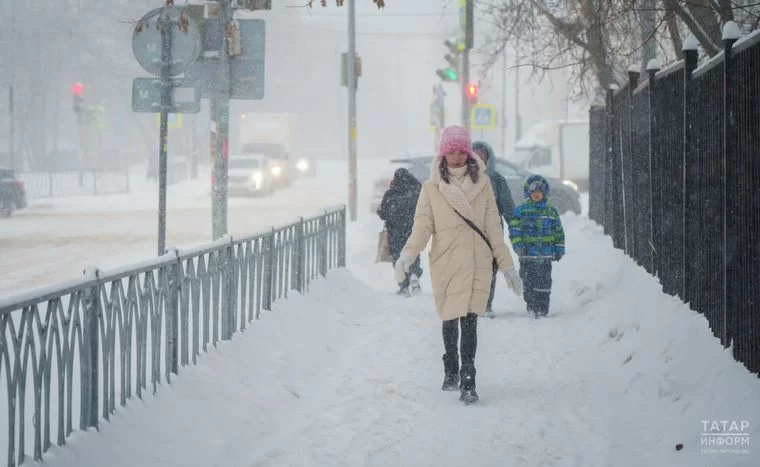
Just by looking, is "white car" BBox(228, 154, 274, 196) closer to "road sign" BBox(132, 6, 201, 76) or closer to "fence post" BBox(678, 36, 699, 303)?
"road sign" BBox(132, 6, 201, 76)

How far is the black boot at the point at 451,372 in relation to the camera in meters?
7.53

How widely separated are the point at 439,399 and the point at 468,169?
1.58 metres

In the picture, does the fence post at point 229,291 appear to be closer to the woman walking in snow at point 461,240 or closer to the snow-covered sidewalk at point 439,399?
the snow-covered sidewalk at point 439,399

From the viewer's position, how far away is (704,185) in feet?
24.1

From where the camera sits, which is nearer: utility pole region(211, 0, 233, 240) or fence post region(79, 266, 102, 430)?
fence post region(79, 266, 102, 430)

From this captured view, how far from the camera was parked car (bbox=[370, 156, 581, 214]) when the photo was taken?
2264 centimetres

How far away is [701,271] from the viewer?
7.46 meters

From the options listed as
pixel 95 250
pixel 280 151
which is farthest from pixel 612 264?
pixel 280 151

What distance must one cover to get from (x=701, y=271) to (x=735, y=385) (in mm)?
1864

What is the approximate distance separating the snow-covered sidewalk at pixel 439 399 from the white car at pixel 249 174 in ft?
101

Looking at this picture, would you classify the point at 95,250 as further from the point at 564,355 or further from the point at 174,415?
the point at 174,415

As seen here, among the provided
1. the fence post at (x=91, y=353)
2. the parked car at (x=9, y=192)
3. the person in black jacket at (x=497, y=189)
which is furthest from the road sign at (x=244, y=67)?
the parked car at (x=9, y=192)

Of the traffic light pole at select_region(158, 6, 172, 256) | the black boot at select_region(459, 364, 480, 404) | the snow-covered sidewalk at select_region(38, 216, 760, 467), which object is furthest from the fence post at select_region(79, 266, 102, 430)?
the traffic light pole at select_region(158, 6, 172, 256)

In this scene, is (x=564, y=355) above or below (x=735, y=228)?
below
